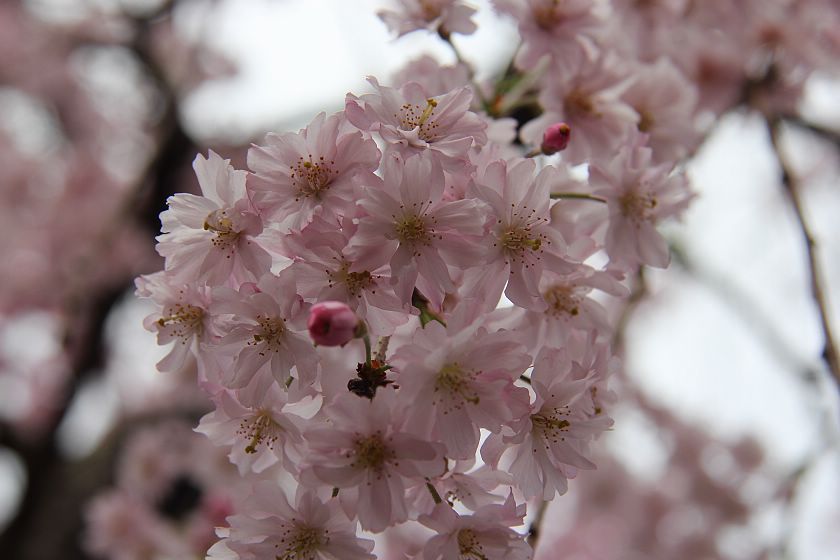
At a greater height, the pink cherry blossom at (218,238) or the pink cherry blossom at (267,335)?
the pink cherry blossom at (218,238)

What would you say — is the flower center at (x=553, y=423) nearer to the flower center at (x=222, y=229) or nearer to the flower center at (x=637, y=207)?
the flower center at (x=637, y=207)

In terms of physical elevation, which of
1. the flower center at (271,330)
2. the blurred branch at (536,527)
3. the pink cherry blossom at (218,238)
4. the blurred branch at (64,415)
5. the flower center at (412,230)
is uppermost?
the flower center at (412,230)

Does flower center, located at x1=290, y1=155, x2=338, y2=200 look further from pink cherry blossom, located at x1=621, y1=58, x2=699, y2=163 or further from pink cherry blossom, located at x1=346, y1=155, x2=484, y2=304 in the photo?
pink cherry blossom, located at x1=621, y1=58, x2=699, y2=163

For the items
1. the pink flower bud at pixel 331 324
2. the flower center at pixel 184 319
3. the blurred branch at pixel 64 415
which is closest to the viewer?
the pink flower bud at pixel 331 324

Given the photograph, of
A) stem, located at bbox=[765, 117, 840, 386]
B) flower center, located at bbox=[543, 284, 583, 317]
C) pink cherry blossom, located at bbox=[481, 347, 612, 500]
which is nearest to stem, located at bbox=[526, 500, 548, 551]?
pink cherry blossom, located at bbox=[481, 347, 612, 500]

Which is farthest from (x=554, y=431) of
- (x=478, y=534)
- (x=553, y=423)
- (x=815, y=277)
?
(x=815, y=277)

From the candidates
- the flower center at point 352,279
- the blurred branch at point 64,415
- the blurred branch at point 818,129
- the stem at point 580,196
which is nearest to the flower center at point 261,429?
the flower center at point 352,279

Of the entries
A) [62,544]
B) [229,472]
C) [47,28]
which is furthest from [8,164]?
[229,472]
